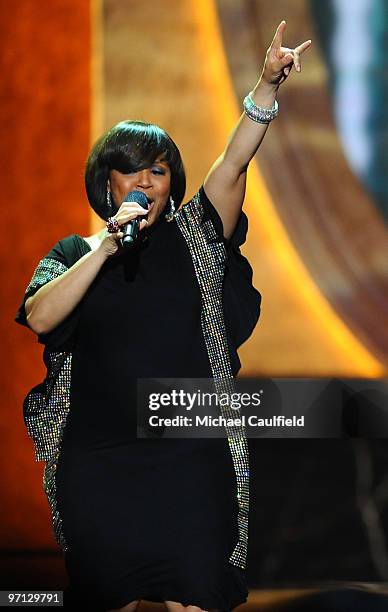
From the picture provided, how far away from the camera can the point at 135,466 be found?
1.72 meters

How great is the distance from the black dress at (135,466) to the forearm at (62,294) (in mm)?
45

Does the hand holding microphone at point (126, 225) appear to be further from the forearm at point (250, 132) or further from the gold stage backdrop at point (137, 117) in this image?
the gold stage backdrop at point (137, 117)

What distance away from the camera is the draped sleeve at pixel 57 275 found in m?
1.69

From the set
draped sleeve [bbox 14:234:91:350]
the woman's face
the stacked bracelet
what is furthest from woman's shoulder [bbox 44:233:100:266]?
the stacked bracelet

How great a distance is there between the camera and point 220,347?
1.76 m

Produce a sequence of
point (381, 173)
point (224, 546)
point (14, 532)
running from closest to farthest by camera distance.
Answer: point (224, 546), point (381, 173), point (14, 532)

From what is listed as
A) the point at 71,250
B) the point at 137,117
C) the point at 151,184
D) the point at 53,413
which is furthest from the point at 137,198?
the point at 137,117

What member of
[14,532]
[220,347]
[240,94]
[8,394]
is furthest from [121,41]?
[14,532]

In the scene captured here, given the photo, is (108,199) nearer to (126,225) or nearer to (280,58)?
(126,225)

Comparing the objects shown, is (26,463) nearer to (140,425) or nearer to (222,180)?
(140,425)

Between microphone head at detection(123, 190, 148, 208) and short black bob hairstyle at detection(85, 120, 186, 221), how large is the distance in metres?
0.08

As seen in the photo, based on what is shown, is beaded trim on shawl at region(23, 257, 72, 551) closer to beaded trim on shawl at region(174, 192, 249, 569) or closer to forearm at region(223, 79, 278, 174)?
beaded trim on shawl at region(174, 192, 249, 569)

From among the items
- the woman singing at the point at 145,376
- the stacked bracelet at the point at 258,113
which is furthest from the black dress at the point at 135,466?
the stacked bracelet at the point at 258,113

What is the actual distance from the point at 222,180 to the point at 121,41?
1.05 meters
